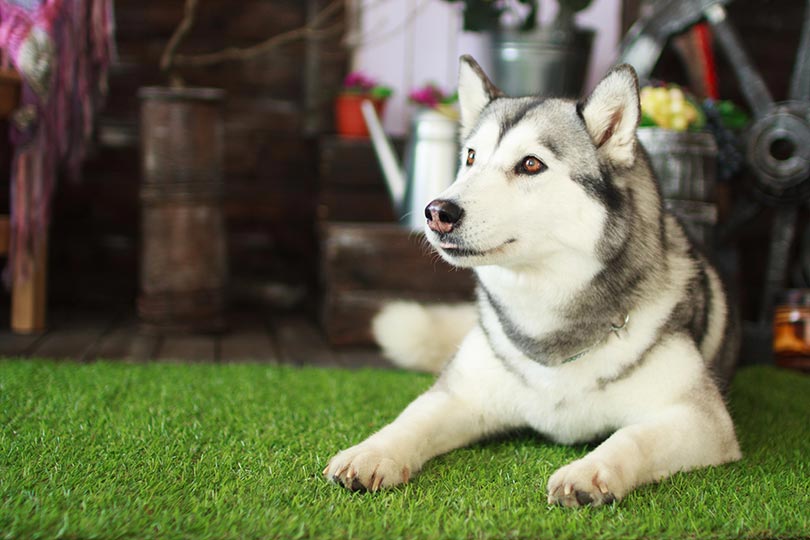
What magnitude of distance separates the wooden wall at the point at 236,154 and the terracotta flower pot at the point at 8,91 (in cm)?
78

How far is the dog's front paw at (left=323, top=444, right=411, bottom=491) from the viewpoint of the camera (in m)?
1.34

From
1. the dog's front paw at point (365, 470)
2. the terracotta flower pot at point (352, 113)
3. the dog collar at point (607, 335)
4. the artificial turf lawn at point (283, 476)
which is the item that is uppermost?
the terracotta flower pot at point (352, 113)

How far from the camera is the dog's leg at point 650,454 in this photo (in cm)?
130

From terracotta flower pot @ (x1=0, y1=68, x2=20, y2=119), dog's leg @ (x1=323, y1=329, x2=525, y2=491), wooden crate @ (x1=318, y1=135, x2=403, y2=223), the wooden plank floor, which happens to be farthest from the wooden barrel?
dog's leg @ (x1=323, y1=329, x2=525, y2=491)

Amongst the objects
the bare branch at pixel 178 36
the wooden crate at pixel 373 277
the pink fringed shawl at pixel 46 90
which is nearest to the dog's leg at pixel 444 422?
the wooden crate at pixel 373 277

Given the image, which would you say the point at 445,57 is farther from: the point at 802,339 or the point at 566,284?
the point at 566,284

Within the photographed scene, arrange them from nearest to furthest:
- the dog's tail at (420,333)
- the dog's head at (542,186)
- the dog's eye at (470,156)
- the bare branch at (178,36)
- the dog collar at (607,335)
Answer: the dog's head at (542,186) < the dog collar at (607,335) < the dog's eye at (470,156) < the dog's tail at (420,333) < the bare branch at (178,36)

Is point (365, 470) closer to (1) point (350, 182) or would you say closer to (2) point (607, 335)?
(2) point (607, 335)

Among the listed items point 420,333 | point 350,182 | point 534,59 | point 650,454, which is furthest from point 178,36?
point 650,454

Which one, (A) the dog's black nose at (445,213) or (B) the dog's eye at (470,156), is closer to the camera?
(A) the dog's black nose at (445,213)

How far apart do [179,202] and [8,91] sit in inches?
24.2

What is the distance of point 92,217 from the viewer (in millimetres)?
3490

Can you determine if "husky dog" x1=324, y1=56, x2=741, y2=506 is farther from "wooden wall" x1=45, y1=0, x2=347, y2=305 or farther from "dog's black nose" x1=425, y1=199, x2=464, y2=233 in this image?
"wooden wall" x1=45, y1=0, x2=347, y2=305

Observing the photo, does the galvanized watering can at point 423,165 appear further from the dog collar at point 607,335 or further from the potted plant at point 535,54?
the dog collar at point 607,335
